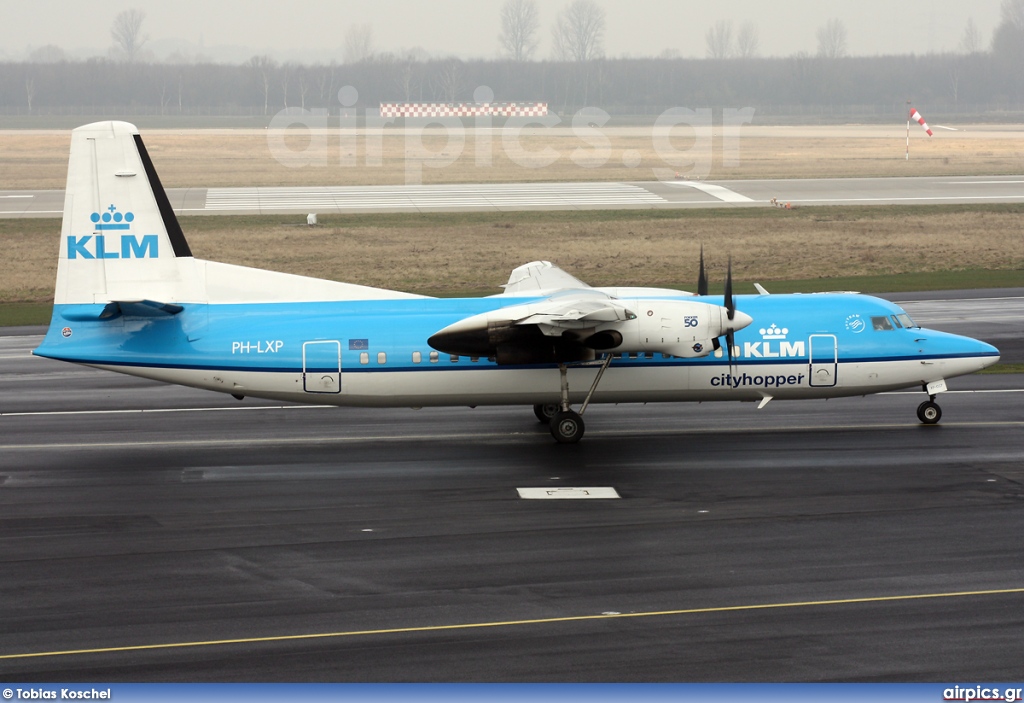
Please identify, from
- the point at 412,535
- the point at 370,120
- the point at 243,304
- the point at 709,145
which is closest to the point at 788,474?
the point at 412,535

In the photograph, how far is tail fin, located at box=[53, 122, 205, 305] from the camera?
2173 cm

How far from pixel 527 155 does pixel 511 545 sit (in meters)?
89.5

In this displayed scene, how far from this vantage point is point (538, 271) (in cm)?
2512

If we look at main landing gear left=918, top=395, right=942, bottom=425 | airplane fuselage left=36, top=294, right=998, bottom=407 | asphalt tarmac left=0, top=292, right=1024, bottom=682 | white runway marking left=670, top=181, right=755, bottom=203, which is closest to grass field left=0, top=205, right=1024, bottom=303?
white runway marking left=670, top=181, right=755, bottom=203

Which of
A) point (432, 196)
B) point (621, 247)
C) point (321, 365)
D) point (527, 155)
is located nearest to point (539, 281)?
point (321, 365)

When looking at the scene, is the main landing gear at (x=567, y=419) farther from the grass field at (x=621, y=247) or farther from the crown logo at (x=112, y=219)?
the grass field at (x=621, y=247)

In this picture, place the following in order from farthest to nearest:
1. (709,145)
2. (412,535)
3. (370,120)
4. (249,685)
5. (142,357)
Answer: (370,120), (709,145), (142,357), (412,535), (249,685)

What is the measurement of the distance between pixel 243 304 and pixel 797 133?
11709cm

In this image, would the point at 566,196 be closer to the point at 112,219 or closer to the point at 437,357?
the point at 437,357

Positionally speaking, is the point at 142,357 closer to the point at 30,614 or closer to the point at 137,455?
the point at 137,455

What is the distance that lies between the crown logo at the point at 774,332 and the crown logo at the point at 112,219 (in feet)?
43.3

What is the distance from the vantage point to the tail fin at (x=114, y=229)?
21.7m

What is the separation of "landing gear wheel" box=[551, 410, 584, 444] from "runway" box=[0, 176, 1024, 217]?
142 feet
